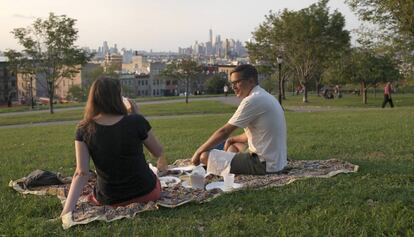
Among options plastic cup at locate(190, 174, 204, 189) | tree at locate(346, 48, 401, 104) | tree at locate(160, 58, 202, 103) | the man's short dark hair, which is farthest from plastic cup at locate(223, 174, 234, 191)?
tree at locate(160, 58, 202, 103)

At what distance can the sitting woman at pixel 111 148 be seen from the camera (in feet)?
15.1

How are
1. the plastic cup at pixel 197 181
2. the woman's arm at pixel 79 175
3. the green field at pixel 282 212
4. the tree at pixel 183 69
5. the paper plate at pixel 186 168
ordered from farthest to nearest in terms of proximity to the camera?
the tree at pixel 183 69 < the paper plate at pixel 186 168 < the plastic cup at pixel 197 181 < the woman's arm at pixel 79 175 < the green field at pixel 282 212

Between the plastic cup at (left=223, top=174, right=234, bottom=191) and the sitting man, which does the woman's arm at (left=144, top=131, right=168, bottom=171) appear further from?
the sitting man

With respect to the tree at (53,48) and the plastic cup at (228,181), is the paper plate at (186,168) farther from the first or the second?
the tree at (53,48)

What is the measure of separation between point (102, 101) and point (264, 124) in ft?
7.26

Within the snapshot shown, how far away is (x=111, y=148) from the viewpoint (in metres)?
4.65

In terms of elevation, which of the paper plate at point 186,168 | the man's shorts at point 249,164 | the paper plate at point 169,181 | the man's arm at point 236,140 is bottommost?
the paper plate at point 169,181

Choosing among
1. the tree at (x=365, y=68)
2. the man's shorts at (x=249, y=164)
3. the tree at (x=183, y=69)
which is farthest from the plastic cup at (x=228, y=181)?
the tree at (x=183, y=69)

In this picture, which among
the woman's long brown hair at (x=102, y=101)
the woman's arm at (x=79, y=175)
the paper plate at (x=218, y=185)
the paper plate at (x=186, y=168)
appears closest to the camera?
the woman's long brown hair at (x=102, y=101)

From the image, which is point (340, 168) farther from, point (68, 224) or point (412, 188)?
point (68, 224)

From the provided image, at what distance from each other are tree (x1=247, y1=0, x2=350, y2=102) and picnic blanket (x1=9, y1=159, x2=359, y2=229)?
31.9m

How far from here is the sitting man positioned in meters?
6.00

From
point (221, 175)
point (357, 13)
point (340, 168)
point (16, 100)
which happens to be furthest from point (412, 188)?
point (16, 100)

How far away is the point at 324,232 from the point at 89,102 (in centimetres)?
239
